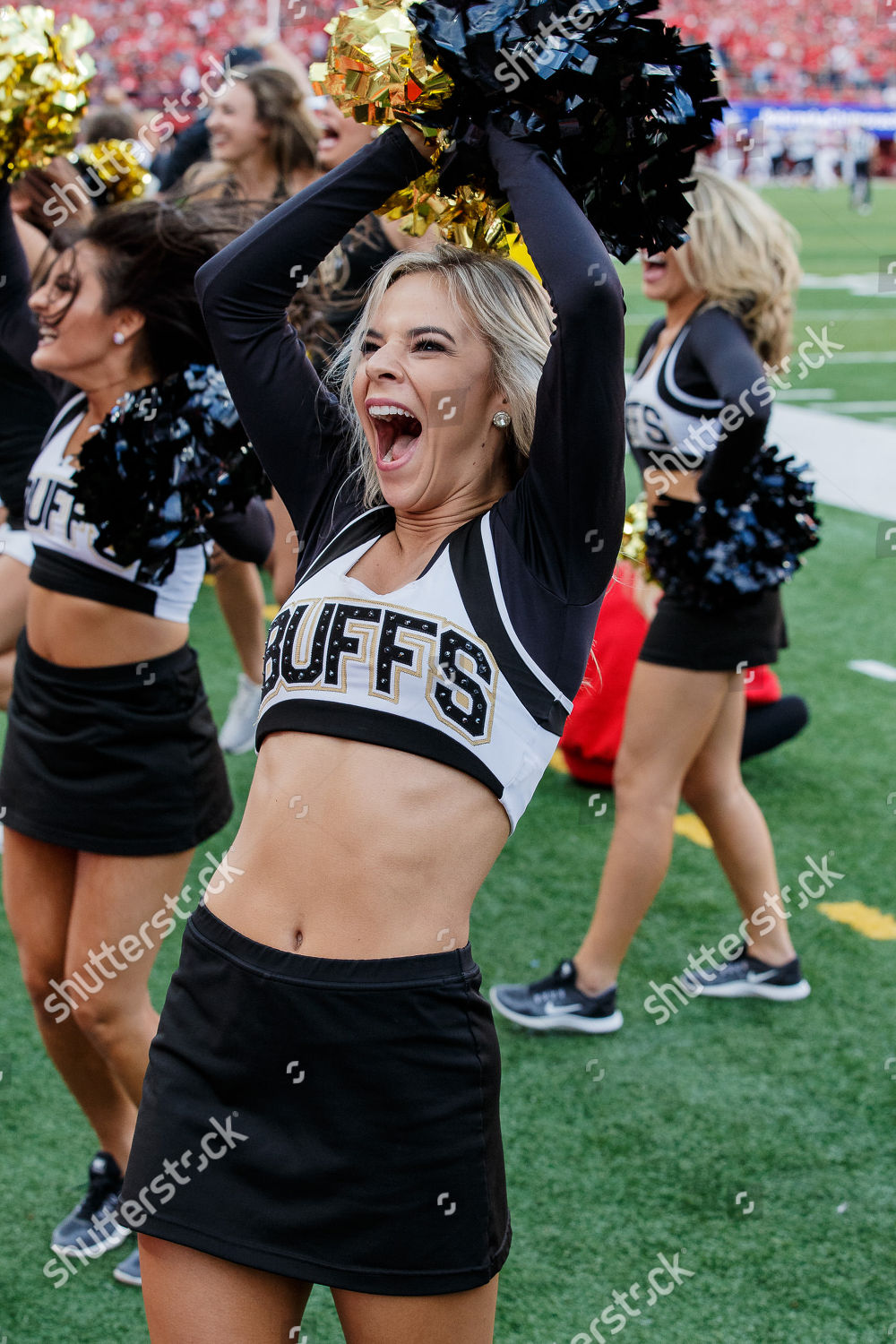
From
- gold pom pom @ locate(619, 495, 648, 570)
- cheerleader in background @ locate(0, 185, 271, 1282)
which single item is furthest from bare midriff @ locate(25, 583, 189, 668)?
gold pom pom @ locate(619, 495, 648, 570)

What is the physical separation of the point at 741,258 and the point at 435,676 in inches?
81.9

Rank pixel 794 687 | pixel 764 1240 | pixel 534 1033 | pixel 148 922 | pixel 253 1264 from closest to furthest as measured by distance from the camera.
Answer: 1. pixel 253 1264
2. pixel 148 922
3. pixel 764 1240
4. pixel 534 1033
5. pixel 794 687

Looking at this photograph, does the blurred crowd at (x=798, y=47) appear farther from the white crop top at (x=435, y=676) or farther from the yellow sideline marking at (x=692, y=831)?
the white crop top at (x=435, y=676)

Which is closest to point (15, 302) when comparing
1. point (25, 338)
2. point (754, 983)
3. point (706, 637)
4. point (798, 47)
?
point (25, 338)

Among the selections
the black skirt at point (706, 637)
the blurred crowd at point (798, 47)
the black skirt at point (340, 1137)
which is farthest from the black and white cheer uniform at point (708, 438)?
the blurred crowd at point (798, 47)

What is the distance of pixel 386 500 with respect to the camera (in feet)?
5.74

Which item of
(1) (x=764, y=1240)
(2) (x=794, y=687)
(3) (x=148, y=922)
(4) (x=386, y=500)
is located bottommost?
(2) (x=794, y=687)

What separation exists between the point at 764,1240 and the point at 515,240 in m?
1.88

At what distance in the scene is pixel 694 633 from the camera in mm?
3303

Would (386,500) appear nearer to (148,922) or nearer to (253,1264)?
(253,1264)

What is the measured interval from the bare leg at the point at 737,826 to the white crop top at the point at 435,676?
1843 millimetres

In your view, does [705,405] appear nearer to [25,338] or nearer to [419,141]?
[25,338]

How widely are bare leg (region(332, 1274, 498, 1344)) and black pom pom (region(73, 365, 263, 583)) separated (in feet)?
4.56

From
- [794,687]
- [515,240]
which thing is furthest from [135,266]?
[794,687]
